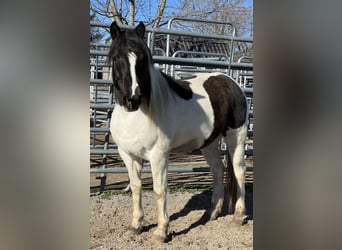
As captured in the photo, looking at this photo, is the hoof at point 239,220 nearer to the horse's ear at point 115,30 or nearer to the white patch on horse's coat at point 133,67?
the white patch on horse's coat at point 133,67

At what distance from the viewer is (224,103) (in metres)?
1.88

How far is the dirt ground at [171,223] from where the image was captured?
1.56 m

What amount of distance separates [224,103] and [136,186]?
0.64m

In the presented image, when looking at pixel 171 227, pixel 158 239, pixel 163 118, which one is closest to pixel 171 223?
pixel 171 227

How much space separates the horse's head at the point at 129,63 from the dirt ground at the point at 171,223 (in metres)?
0.55

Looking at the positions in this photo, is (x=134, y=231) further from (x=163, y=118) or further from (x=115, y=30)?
(x=115, y=30)

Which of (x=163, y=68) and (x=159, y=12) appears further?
(x=163, y=68)

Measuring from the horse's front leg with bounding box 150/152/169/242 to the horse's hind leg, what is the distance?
0.35 meters
